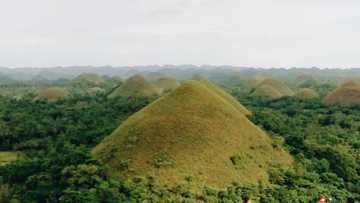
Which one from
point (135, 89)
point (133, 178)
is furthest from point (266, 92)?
point (133, 178)

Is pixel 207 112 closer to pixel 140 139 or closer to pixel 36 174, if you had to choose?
pixel 140 139

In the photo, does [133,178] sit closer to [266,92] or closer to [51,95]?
[51,95]

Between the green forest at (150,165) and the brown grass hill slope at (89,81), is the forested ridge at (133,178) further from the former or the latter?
the brown grass hill slope at (89,81)

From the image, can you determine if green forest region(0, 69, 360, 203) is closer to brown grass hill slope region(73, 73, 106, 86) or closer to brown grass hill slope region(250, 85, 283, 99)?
brown grass hill slope region(250, 85, 283, 99)

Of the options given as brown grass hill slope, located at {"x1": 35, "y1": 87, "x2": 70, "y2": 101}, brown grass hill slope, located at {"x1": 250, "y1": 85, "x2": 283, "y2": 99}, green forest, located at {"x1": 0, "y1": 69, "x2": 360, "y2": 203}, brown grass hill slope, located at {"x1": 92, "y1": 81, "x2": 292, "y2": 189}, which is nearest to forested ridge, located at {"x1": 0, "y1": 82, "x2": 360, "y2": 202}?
green forest, located at {"x1": 0, "y1": 69, "x2": 360, "y2": 203}

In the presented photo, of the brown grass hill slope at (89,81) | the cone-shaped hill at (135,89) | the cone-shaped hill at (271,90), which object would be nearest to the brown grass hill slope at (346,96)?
the cone-shaped hill at (271,90)

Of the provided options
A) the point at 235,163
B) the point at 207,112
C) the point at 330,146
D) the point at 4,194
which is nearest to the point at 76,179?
the point at 4,194
